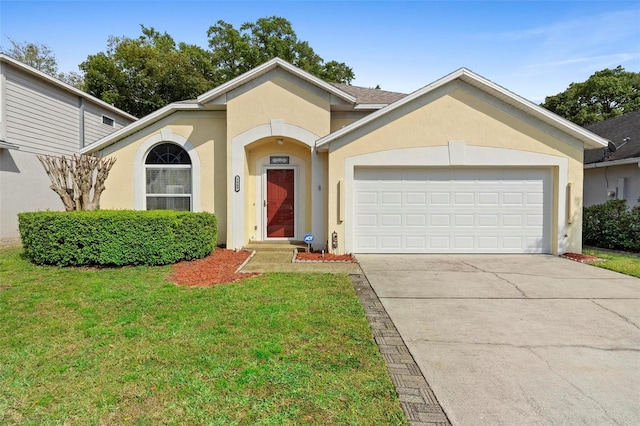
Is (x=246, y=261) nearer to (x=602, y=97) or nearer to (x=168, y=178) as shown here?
(x=168, y=178)

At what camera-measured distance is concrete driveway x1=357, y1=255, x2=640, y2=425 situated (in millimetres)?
2670

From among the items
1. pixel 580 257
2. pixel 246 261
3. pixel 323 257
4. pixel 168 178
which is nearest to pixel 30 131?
pixel 168 178

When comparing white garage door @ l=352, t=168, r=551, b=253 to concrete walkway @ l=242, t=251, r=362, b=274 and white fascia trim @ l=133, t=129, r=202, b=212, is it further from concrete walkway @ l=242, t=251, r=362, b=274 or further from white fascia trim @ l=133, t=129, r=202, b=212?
white fascia trim @ l=133, t=129, r=202, b=212

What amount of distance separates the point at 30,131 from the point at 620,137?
22.2 meters

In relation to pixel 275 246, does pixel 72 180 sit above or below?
above

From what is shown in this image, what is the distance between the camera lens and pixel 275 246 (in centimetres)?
982

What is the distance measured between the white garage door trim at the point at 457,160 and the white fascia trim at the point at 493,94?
756mm

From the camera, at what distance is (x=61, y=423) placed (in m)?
2.40

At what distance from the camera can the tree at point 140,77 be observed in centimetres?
2391

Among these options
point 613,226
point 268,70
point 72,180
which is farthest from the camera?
point 613,226

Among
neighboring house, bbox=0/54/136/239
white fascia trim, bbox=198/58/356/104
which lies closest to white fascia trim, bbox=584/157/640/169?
white fascia trim, bbox=198/58/356/104

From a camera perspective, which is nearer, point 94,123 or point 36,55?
point 94,123

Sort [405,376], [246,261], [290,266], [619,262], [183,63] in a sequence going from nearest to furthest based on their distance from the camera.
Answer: [405,376], [290,266], [619,262], [246,261], [183,63]

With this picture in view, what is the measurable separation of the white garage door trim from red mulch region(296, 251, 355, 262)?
57 centimetres
